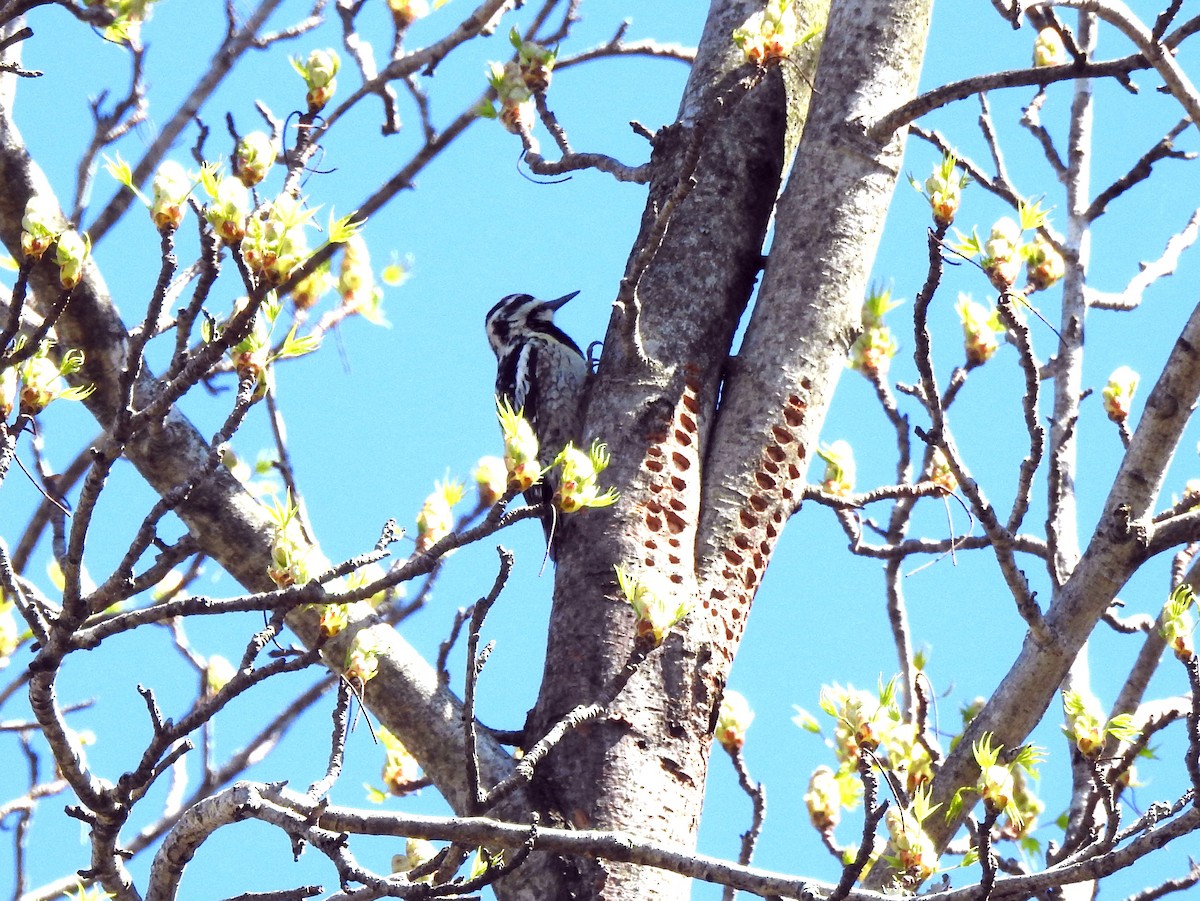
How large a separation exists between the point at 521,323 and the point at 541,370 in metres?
0.76

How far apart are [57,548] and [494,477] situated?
3.00ft

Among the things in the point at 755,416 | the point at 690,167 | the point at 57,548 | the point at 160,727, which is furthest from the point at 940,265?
the point at 57,548

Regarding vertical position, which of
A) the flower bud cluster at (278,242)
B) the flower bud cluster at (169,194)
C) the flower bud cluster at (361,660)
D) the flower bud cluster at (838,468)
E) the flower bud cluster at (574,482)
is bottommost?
the flower bud cluster at (361,660)

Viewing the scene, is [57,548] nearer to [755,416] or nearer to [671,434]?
[671,434]

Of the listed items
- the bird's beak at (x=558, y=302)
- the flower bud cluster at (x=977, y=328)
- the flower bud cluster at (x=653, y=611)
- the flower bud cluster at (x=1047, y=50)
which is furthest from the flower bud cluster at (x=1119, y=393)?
the bird's beak at (x=558, y=302)

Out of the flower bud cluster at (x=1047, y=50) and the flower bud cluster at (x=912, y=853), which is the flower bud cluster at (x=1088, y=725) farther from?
the flower bud cluster at (x=1047, y=50)

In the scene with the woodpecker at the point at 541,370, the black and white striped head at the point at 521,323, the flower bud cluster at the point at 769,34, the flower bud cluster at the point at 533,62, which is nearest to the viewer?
the flower bud cluster at the point at 769,34

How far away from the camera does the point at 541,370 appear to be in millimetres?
5672

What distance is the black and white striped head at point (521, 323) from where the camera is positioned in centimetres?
612

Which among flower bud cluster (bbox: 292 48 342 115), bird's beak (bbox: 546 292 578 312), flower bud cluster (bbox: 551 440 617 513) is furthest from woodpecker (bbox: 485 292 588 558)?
flower bud cluster (bbox: 551 440 617 513)

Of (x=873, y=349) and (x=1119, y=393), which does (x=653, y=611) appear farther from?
(x=1119, y=393)

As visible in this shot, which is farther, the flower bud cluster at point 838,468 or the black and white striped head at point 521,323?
the black and white striped head at point 521,323

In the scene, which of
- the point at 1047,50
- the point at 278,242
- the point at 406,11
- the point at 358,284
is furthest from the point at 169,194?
the point at 1047,50

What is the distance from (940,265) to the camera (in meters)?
2.40
